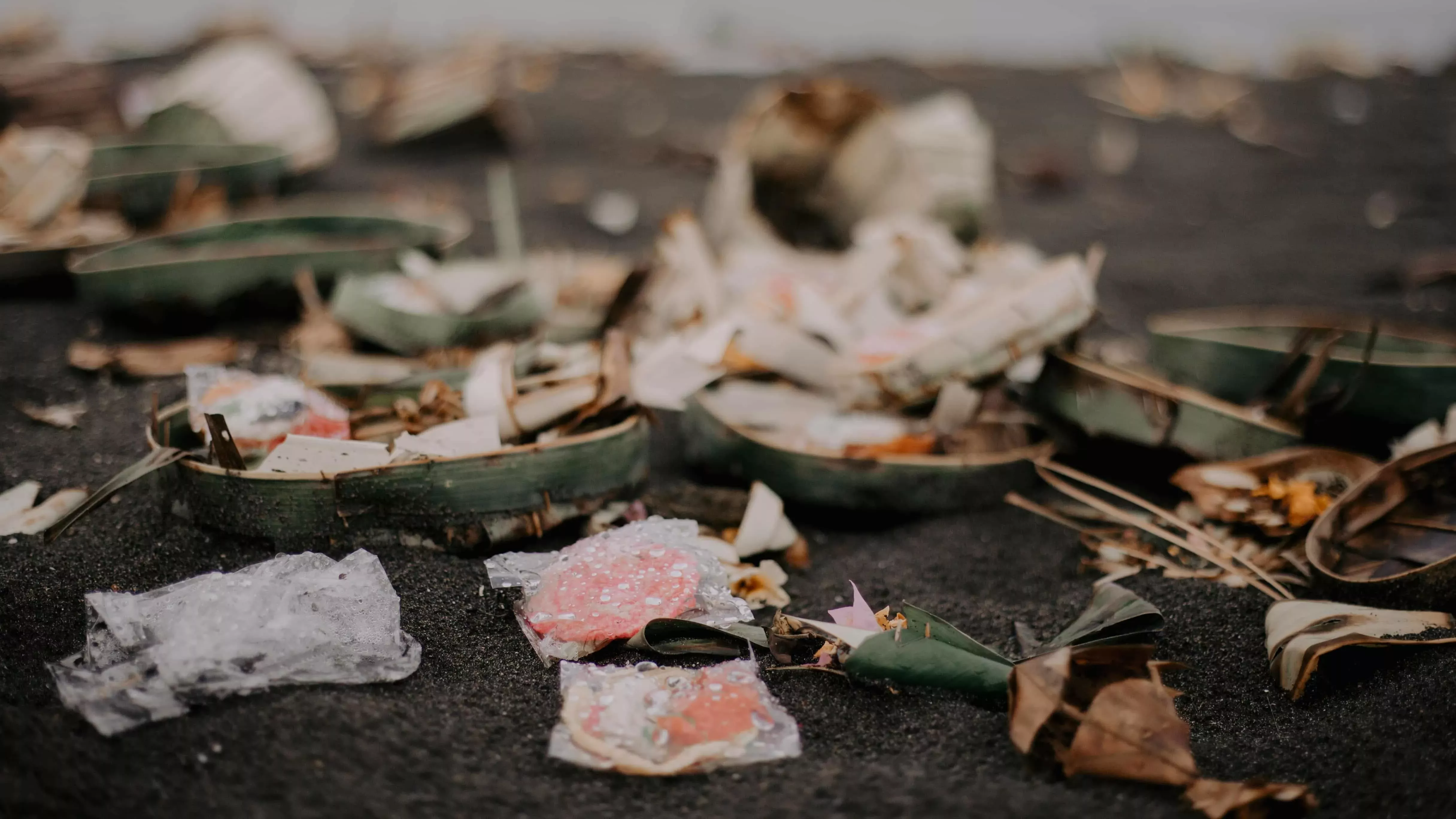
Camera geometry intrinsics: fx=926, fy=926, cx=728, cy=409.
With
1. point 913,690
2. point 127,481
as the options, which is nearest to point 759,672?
point 913,690

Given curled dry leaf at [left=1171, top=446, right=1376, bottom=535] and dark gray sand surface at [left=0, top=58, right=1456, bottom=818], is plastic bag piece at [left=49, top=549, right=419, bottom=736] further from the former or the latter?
curled dry leaf at [left=1171, top=446, right=1376, bottom=535]

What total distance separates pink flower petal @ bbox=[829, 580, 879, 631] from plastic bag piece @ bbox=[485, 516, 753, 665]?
5.5 inches

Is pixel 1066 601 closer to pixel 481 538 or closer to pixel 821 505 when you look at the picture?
pixel 821 505

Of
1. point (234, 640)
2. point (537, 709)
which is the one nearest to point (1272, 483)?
point (537, 709)

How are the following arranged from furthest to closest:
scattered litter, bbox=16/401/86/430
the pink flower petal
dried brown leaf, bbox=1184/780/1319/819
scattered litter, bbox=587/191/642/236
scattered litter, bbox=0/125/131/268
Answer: scattered litter, bbox=587/191/642/236 → scattered litter, bbox=0/125/131/268 → scattered litter, bbox=16/401/86/430 → the pink flower petal → dried brown leaf, bbox=1184/780/1319/819

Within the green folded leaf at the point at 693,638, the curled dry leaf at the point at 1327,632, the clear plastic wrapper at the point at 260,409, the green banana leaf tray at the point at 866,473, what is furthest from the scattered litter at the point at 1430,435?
the clear plastic wrapper at the point at 260,409

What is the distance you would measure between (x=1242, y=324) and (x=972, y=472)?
35.2 inches

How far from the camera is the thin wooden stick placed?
1569mm

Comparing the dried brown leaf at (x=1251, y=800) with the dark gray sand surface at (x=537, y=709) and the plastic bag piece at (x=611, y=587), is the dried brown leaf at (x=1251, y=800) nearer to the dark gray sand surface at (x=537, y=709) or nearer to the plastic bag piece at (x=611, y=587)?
the dark gray sand surface at (x=537, y=709)

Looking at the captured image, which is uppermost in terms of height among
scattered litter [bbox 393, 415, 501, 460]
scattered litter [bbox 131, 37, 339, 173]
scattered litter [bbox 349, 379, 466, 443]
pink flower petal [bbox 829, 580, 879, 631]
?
scattered litter [bbox 131, 37, 339, 173]

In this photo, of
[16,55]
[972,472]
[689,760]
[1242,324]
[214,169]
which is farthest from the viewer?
[16,55]

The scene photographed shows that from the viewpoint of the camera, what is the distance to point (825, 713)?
4.17 feet

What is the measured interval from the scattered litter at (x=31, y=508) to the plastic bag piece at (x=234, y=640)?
42 cm

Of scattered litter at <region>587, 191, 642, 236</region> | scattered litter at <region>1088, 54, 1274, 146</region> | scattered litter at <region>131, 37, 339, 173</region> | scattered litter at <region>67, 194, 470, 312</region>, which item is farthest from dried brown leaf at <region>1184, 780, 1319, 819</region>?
scattered litter at <region>1088, 54, 1274, 146</region>
